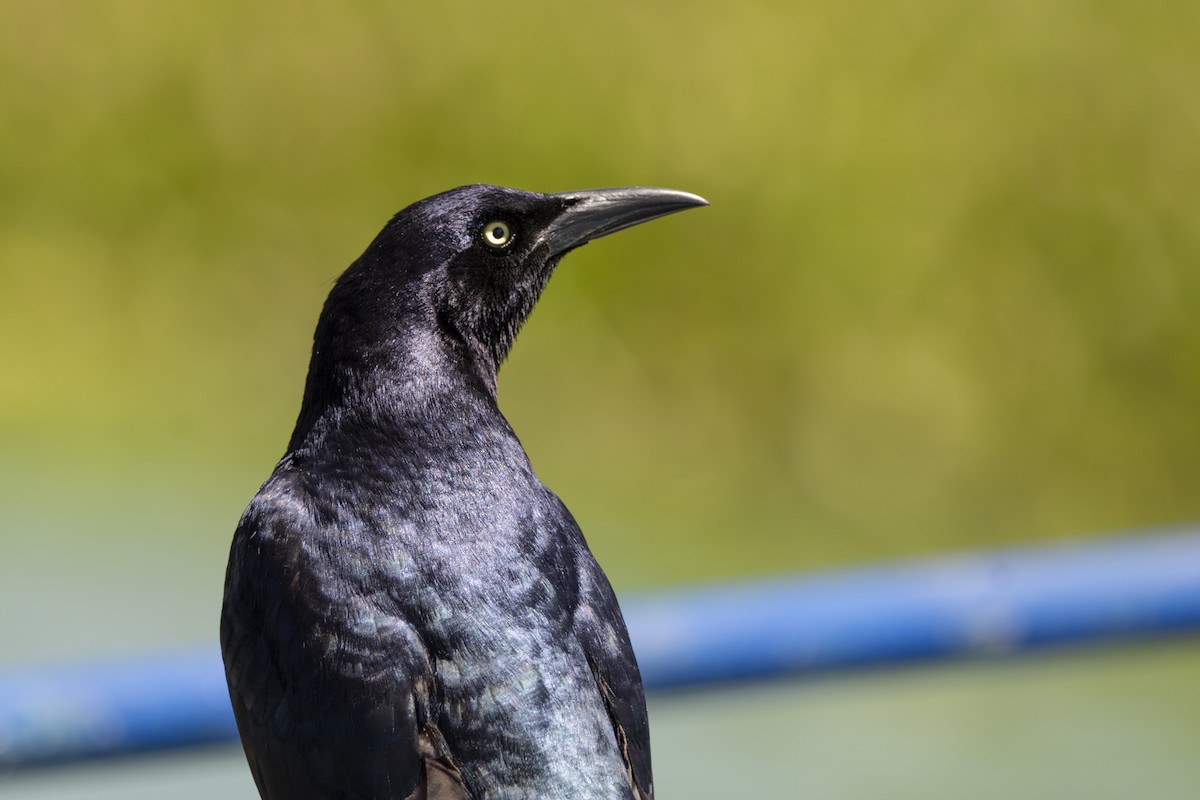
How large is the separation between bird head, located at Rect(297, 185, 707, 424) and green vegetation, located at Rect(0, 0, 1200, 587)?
8.68ft

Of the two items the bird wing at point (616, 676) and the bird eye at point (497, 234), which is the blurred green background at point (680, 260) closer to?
the bird eye at point (497, 234)

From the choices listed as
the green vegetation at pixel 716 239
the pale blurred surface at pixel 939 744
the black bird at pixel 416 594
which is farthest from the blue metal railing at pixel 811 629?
the green vegetation at pixel 716 239

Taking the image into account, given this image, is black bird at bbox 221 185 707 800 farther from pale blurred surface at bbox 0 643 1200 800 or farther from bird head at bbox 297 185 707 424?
pale blurred surface at bbox 0 643 1200 800

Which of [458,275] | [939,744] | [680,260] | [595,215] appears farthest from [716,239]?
[458,275]

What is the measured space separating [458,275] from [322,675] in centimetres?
42

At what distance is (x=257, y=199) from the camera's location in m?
4.54

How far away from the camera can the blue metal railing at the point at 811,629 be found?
1.98 meters

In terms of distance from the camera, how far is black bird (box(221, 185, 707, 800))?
1.31 m

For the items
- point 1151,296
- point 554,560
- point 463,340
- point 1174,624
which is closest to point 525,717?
point 554,560

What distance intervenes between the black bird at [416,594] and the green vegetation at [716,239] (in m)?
2.83

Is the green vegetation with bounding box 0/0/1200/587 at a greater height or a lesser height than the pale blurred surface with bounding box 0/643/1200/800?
greater

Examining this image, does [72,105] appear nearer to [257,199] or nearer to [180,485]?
[257,199]

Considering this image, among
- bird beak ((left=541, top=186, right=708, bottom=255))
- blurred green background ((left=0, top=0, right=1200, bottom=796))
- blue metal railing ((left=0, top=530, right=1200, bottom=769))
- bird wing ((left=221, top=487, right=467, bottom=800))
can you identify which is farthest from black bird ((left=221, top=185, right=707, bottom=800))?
blurred green background ((left=0, top=0, right=1200, bottom=796))

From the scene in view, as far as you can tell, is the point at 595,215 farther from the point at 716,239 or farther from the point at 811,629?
the point at 716,239
